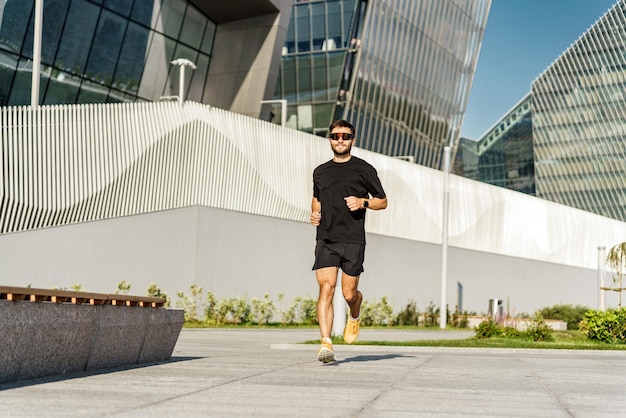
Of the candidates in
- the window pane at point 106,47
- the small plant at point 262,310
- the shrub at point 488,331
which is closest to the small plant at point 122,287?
the small plant at point 262,310

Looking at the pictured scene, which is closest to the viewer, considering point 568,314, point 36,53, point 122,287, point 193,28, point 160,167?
point 36,53

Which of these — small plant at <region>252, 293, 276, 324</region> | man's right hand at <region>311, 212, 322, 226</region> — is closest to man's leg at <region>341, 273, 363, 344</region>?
man's right hand at <region>311, 212, 322, 226</region>

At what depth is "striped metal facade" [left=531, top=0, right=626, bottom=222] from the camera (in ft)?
337

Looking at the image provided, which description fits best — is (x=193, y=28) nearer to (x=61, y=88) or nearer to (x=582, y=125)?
(x=61, y=88)

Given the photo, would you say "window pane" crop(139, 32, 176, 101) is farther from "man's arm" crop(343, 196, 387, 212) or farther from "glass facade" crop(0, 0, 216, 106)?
"man's arm" crop(343, 196, 387, 212)

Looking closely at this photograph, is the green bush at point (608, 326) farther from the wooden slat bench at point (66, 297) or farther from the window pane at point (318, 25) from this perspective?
the window pane at point (318, 25)

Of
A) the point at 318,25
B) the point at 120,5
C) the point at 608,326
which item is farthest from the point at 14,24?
the point at 318,25

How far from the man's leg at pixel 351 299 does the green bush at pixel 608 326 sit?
32.5 ft

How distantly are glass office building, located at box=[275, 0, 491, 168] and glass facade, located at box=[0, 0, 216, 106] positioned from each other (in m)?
9.01

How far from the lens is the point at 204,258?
88.5 feet

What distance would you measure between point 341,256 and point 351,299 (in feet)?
1.67

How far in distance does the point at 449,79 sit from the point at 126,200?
35.3 meters

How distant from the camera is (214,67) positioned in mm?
41188

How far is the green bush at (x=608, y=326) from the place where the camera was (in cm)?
1827
